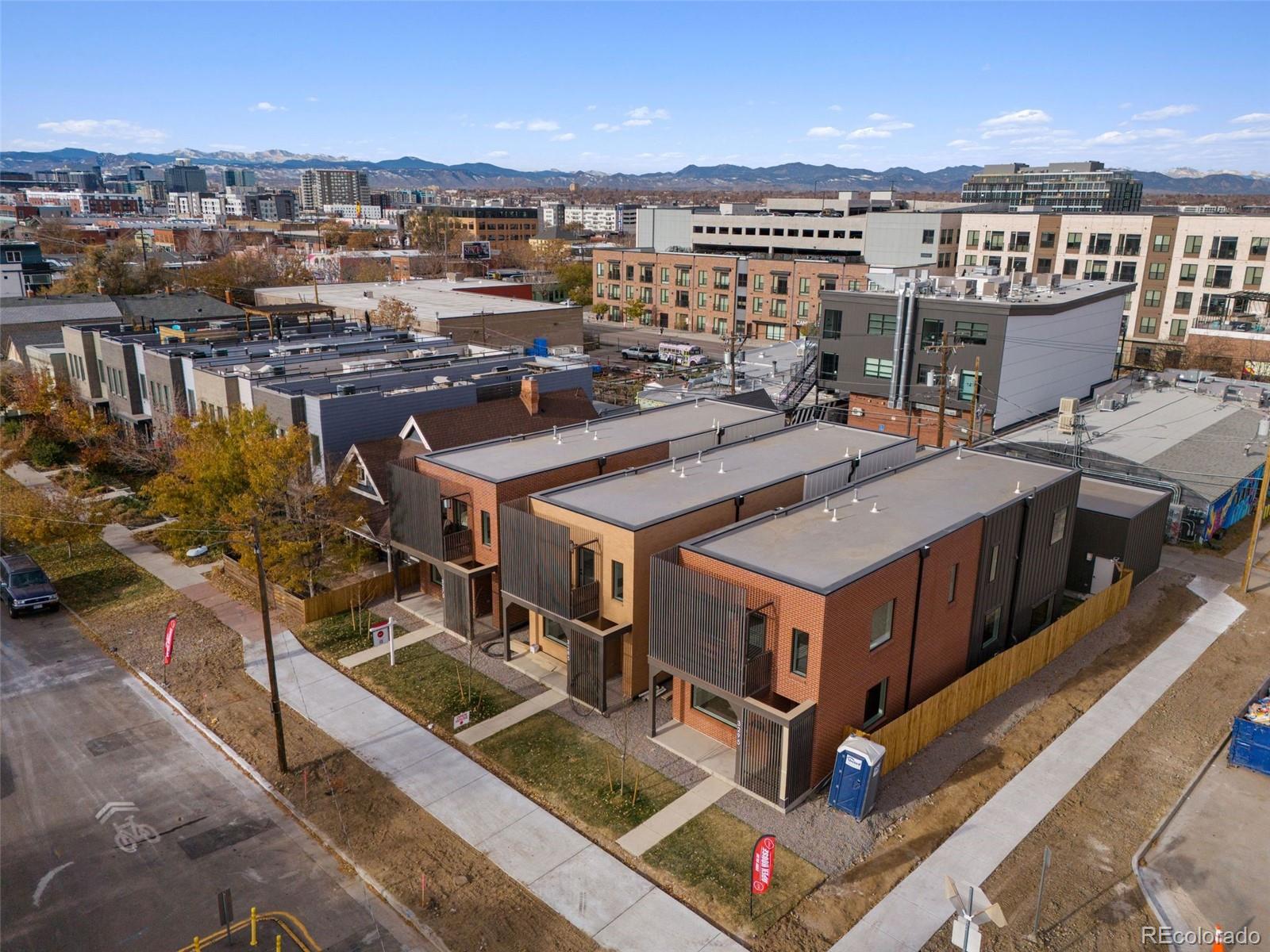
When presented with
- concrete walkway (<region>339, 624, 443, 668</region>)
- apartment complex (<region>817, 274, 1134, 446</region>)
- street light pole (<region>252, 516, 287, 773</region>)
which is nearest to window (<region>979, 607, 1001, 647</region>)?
concrete walkway (<region>339, 624, 443, 668</region>)

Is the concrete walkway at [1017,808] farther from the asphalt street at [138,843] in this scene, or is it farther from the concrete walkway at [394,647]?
the concrete walkway at [394,647]

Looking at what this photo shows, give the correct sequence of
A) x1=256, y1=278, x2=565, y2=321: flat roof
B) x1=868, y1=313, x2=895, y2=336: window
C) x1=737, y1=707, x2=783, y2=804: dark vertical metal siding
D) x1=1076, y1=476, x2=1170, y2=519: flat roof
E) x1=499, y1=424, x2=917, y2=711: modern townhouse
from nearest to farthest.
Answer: x1=737, y1=707, x2=783, y2=804: dark vertical metal siding < x1=499, y1=424, x2=917, y2=711: modern townhouse < x1=1076, y1=476, x2=1170, y2=519: flat roof < x1=868, y1=313, x2=895, y2=336: window < x1=256, y1=278, x2=565, y2=321: flat roof

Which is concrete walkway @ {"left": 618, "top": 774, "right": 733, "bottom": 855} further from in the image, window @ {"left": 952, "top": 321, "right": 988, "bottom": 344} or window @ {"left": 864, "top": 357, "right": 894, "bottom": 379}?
window @ {"left": 864, "top": 357, "right": 894, "bottom": 379}

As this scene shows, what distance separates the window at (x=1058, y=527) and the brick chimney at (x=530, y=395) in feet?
74.0

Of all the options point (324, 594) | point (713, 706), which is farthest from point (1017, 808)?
point (324, 594)

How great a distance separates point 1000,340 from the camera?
1922 inches

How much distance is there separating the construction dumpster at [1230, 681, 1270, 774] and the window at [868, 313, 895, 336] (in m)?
34.5

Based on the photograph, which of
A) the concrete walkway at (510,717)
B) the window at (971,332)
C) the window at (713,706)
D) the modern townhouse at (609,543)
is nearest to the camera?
the window at (713,706)

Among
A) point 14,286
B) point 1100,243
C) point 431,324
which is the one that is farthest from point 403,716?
point 14,286

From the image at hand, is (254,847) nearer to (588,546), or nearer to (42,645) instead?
(588,546)

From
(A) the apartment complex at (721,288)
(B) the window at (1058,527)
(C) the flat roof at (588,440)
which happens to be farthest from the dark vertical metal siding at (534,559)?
(A) the apartment complex at (721,288)

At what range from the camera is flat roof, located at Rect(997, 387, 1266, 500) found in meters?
40.8

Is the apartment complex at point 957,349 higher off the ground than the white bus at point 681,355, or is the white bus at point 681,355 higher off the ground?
the apartment complex at point 957,349

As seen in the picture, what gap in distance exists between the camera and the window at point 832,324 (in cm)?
5597
